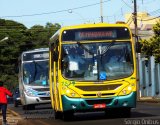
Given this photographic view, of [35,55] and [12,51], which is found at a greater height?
[35,55]

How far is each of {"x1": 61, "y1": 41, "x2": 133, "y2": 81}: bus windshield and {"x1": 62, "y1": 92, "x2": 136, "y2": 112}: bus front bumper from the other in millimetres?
721

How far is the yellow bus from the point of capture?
21266mm

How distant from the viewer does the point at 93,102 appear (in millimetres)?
21391

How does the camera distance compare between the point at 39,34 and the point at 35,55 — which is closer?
the point at 35,55

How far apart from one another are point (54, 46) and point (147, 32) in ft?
164

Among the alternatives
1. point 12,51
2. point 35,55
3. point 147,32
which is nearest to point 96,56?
point 35,55

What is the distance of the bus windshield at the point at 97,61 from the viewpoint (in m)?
21.3

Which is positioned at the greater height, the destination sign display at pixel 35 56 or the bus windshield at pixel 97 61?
the bus windshield at pixel 97 61

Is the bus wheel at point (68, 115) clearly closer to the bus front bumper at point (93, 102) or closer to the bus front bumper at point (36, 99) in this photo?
the bus front bumper at point (93, 102)

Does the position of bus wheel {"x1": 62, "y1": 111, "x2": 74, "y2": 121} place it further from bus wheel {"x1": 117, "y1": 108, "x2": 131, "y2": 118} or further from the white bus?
the white bus

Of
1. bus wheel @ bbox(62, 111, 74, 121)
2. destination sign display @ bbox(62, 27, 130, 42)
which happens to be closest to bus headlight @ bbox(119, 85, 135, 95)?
destination sign display @ bbox(62, 27, 130, 42)

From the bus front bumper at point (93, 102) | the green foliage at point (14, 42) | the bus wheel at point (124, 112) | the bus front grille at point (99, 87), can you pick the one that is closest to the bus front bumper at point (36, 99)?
the bus wheel at point (124, 112)

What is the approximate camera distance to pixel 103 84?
69.8ft

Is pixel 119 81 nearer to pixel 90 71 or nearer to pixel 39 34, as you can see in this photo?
pixel 90 71
